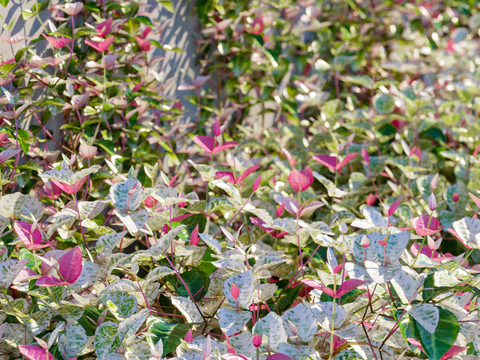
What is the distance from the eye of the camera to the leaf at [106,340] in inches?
25.2

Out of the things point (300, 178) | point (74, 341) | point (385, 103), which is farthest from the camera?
point (385, 103)

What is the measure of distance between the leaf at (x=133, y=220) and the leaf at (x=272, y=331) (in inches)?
10.3

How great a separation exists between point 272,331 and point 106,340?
279 mm

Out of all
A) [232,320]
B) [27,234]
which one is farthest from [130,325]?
[27,234]

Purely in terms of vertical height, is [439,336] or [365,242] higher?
[365,242]

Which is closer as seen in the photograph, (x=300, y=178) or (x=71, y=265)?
(x=71, y=265)

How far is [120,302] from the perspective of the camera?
0.69 meters

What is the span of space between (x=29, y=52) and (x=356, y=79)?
119 centimetres

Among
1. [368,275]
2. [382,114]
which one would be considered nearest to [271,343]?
[368,275]

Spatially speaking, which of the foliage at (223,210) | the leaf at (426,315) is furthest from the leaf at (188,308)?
the leaf at (426,315)

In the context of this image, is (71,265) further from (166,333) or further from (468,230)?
(468,230)

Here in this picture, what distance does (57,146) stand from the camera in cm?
116

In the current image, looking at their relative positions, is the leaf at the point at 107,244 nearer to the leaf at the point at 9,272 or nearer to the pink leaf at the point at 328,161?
the leaf at the point at 9,272

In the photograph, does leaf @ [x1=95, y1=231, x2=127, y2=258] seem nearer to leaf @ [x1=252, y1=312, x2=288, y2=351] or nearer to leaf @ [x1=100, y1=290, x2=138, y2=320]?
leaf @ [x1=100, y1=290, x2=138, y2=320]
